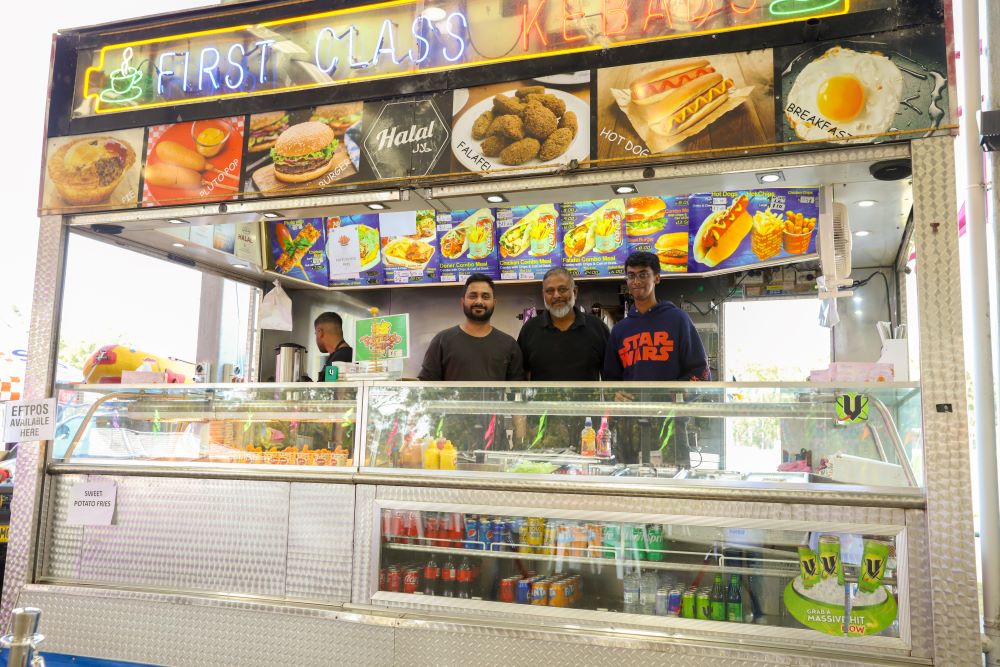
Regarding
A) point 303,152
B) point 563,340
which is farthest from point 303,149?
point 563,340

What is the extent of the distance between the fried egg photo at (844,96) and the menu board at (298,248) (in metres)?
4.55

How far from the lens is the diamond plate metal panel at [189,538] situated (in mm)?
3635

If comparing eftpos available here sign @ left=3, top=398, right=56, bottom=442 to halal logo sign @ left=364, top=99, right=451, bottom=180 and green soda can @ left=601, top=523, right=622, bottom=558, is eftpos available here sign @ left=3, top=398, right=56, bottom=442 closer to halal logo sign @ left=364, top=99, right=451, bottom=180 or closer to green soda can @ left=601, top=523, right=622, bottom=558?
halal logo sign @ left=364, top=99, right=451, bottom=180

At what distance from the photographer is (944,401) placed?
9.28ft

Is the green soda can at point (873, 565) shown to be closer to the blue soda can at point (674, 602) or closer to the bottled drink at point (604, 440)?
the blue soda can at point (674, 602)

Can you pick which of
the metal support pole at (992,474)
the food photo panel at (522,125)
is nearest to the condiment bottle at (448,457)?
the food photo panel at (522,125)

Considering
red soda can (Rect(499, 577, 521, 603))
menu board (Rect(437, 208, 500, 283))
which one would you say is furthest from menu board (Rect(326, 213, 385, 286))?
red soda can (Rect(499, 577, 521, 603))

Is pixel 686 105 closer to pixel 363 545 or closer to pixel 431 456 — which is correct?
pixel 431 456

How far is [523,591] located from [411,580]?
0.55 meters

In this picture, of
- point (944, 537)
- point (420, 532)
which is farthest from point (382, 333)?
point (944, 537)

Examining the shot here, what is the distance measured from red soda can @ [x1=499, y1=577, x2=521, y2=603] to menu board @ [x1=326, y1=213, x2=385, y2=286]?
3.73m

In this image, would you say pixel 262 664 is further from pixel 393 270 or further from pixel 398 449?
pixel 393 270

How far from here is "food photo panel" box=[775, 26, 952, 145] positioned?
296cm

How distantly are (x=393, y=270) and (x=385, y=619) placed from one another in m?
3.65
